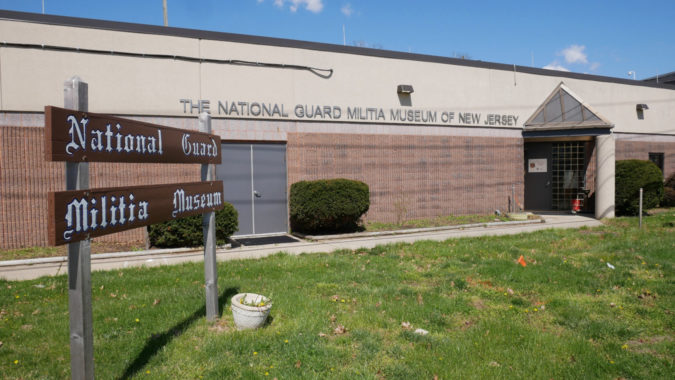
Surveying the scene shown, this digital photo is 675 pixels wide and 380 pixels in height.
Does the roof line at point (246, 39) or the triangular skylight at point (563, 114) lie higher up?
the roof line at point (246, 39)

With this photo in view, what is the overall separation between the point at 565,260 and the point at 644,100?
54.9ft

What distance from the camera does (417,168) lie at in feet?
47.8

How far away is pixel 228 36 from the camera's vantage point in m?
12.1

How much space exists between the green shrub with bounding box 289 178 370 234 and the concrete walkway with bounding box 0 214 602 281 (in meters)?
0.70

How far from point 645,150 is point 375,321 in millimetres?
20163

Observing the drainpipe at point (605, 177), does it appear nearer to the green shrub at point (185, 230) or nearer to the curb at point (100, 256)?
the green shrub at point (185, 230)

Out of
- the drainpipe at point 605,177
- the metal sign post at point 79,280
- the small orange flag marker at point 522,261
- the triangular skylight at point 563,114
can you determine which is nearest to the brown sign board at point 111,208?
the metal sign post at point 79,280

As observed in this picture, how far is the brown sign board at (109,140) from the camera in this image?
9.10ft

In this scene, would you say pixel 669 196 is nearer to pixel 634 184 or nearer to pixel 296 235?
pixel 634 184

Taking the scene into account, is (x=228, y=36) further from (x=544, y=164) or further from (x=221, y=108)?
(x=544, y=164)

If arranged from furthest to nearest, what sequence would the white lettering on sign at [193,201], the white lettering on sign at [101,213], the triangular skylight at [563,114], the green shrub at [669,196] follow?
the green shrub at [669,196]
the triangular skylight at [563,114]
the white lettering on sign at [193,201]
the white lettering on sign at [101,213]

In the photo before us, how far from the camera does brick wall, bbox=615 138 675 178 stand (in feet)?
63.0

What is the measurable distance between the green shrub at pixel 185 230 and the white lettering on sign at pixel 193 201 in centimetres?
430

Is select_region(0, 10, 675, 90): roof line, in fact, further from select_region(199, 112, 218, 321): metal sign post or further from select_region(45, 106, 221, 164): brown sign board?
select_region(45, 106, 221, 164): brown sign board
